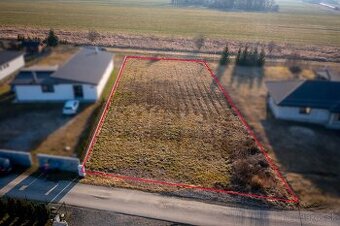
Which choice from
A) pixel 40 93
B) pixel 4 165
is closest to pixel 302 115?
pixel 4 165

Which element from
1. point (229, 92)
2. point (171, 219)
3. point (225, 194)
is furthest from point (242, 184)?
point (229, 92)

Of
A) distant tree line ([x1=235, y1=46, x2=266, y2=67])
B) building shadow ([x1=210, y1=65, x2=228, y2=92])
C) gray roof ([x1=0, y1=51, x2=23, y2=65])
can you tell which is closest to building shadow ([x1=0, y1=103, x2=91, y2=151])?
gray roof ([x1=0, y1=51, x2=23, y2=65])

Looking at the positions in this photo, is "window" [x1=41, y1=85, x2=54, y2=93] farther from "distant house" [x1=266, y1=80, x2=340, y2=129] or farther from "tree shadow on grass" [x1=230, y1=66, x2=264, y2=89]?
"distant house" [x1=266, y1=80, x2=340, y2=129]

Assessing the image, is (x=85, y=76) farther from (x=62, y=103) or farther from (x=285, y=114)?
(x=285, y=114)

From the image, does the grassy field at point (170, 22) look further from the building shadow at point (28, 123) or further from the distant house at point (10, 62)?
the building shadow at point (28, 123)

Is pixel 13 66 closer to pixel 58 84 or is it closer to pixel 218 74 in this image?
pixel 58 84

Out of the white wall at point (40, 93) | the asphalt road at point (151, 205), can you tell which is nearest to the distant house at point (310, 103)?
the asphalt road at point (151, 205)
